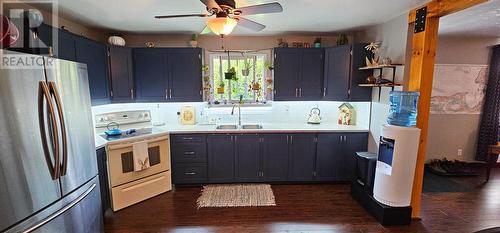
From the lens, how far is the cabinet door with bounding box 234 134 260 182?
354 centimetres

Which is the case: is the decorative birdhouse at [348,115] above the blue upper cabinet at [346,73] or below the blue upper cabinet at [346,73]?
below

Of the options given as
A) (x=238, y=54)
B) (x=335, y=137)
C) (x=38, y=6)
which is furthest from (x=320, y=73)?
(x=38, y=6)

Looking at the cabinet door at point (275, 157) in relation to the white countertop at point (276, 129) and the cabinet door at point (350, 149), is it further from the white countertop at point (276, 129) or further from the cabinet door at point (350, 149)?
the cabinet door at point (350, 149)

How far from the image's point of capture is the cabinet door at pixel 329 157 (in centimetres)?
356

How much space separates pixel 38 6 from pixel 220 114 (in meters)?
2.59

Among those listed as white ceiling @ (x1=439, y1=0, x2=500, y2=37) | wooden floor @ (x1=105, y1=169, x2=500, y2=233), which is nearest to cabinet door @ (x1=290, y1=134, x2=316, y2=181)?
wooden floor @ (x1=105, y1=169, x2=500, y2=233)

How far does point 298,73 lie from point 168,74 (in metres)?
2.06

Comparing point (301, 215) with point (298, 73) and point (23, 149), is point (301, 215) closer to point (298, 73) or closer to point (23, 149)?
point (298, 73)

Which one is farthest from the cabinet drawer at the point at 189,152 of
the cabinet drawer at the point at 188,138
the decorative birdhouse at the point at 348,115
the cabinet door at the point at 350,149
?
the decorative birdhouse at the point at 348,115

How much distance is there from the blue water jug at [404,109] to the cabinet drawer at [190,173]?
260 centimetres

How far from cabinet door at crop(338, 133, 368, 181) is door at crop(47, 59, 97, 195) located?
3213 mm

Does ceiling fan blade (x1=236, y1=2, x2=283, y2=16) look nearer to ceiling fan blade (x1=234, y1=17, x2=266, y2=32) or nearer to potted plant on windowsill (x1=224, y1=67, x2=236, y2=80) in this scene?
ceiling fan blade (x1=234, y1=17, x2=266, y2=32)

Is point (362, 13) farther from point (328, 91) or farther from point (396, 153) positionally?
point (396, 153)

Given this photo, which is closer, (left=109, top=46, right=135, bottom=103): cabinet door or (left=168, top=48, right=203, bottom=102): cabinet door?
(left=109, top=46, right=135, bottom=103): cabinet door
